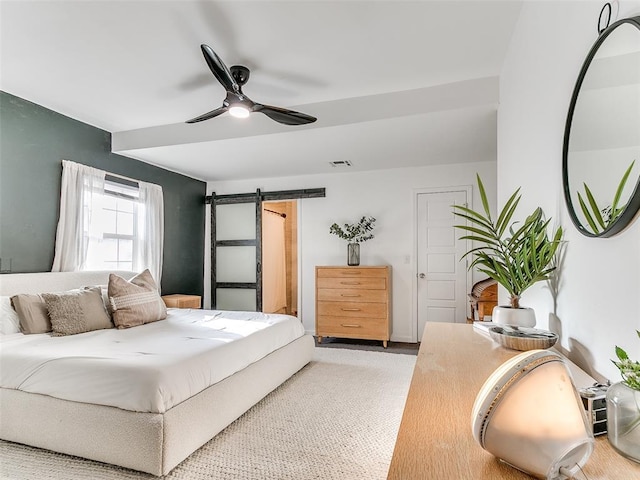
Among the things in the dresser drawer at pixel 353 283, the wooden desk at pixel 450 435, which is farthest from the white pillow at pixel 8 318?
the dresser drawer at pixel 353 283

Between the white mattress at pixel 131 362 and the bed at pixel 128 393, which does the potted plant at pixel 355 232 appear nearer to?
the white mattress at pixel 131 362

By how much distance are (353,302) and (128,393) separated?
3.17 meters

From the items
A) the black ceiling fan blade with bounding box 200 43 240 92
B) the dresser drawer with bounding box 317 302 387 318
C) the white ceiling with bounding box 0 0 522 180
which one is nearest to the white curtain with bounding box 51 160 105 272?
the white ceiling with bounding box 0 0 522 180

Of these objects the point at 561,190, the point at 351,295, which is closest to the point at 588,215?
the point at 561,190

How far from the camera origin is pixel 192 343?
2436 mm

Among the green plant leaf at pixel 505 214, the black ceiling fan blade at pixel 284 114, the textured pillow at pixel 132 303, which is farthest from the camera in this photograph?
the textured pillow at pixel 132 303

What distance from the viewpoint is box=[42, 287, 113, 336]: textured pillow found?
8.91 ft

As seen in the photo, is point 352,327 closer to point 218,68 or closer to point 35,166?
point 218,68

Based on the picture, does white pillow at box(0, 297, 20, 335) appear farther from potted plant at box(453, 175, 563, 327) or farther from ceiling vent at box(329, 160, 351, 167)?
ceiling vent at box(329, 160, 351, 167)

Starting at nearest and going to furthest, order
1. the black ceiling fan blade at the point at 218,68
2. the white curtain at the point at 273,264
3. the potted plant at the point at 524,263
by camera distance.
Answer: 1. the potted plant at the point at 524,263
2. the black ceiling fan blade at the point at 218,68
3. the white curtain at the point at 273,264

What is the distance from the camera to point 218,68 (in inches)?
88.7

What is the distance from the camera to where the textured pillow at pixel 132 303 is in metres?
3.04

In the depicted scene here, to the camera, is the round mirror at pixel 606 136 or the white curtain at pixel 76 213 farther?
the white curtain at pixel 76 213

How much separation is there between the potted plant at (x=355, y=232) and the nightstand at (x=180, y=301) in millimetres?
2178
